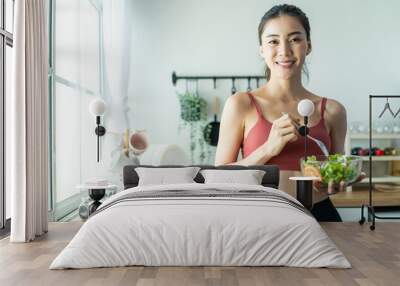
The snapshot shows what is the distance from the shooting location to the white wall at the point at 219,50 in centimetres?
688

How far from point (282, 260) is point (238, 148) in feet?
9.48

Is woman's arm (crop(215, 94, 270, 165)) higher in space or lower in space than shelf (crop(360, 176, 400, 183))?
higher

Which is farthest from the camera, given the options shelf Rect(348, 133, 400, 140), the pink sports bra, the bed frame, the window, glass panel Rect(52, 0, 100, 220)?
shelf Rect(348, 133, 400, 140)

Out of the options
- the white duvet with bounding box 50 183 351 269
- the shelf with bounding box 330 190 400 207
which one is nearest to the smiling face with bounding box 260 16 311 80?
the shelf with bounding box 330 190 400 207

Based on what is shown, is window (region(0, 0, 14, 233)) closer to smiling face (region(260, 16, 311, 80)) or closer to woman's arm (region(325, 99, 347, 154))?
smiling face (region(260, 16, 311, 80))

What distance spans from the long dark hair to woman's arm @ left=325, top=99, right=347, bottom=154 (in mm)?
487

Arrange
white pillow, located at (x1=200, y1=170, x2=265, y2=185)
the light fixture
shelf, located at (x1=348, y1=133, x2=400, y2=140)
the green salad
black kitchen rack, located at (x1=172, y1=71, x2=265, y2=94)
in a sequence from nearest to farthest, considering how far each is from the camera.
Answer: the green salad → white pillow, located at (x1=200, y1=170, x2=265, y2=185) → the light fixture → black kitchen rack, located at (x1=172, y1=71, x2=265, y2=94) → shelf, located at (x1=348, y1=133, x2=400, y2=140)

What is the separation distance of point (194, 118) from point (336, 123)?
1.70 m

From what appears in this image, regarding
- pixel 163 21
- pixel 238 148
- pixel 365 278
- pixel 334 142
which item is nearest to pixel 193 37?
pixel 163 21

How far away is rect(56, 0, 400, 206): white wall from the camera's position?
6875 millimetres

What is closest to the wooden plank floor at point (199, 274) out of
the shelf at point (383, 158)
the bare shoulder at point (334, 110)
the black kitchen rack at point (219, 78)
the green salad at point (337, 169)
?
the green salad at point (337, 169)

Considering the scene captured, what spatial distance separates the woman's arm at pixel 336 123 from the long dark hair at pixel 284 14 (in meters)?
0.49

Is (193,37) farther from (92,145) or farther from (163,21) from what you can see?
(92,145)

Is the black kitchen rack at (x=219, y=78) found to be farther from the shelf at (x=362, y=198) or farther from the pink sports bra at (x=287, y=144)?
the shelf at (x=362, y=198)
